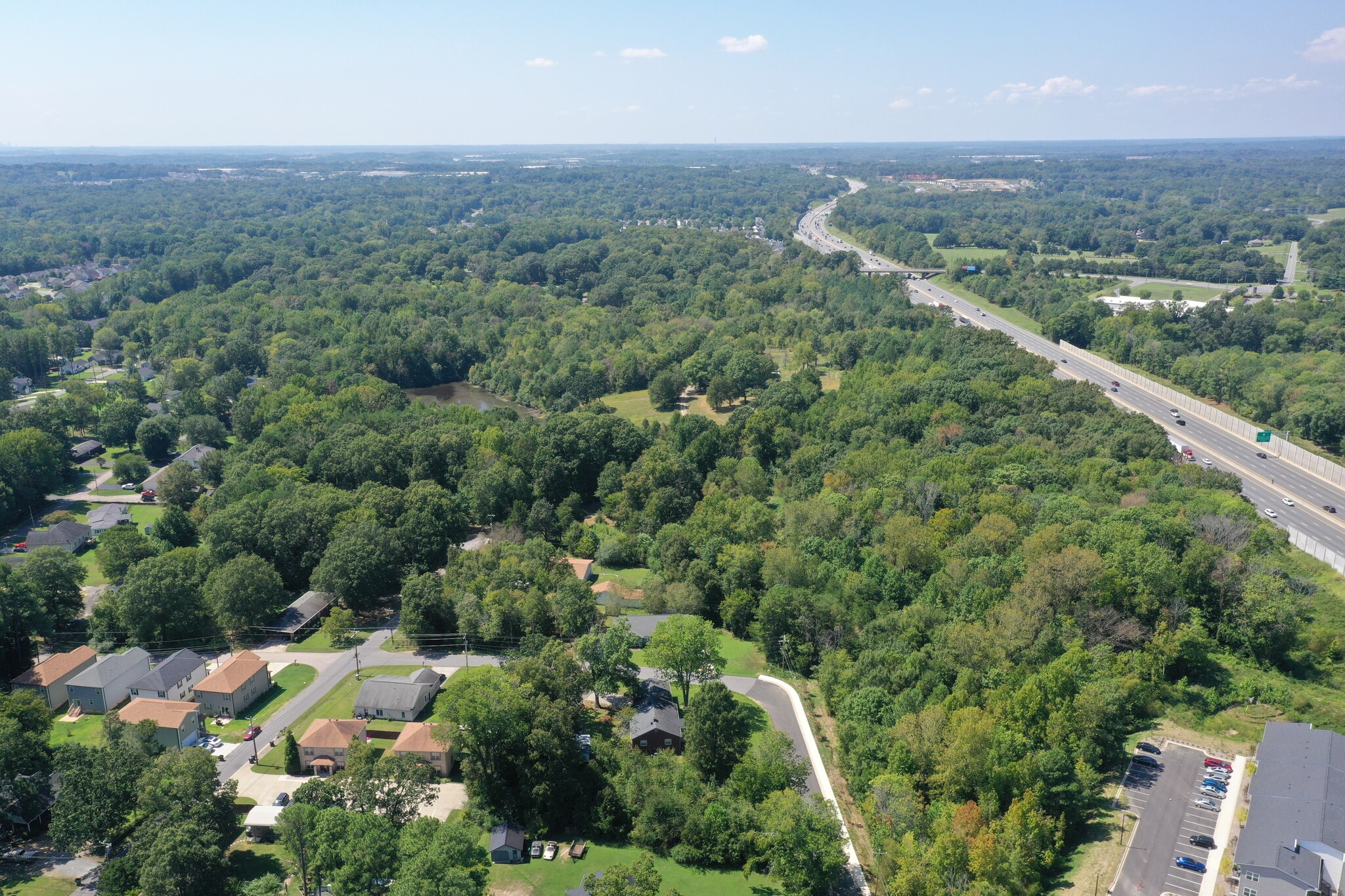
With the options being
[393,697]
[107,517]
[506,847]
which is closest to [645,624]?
[393,697]

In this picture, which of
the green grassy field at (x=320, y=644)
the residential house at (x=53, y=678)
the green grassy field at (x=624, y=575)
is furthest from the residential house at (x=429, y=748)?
the green grassy field at (x=624, y=575)

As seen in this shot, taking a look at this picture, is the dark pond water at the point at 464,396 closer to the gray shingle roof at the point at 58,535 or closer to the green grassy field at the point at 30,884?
the gray shingle roof at the point at 58,535

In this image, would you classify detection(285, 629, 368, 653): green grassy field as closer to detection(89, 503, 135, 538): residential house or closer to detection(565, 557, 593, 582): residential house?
detection(565, 557, 593, 582): residential house

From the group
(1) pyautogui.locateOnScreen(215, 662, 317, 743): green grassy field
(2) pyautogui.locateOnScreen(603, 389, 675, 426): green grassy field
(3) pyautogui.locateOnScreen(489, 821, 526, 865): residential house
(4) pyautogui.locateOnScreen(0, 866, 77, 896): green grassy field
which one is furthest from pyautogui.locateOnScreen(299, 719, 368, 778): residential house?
(2) pyautogui.locateOnScreen(603, 389, 675, 426): green grassy field

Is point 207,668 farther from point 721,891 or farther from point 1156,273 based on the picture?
point 1156,273

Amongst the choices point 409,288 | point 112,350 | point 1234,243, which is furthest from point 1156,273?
point 112,350

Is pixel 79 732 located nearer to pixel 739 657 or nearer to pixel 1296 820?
pixel 739 657
